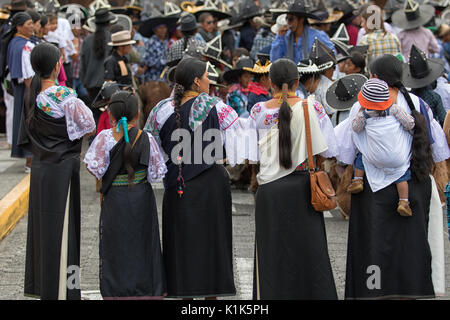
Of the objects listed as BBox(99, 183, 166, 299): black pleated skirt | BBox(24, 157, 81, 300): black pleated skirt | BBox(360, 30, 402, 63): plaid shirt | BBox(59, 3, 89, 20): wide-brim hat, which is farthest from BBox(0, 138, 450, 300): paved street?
BBox(59, 3, 89, 20): wide-brim hat

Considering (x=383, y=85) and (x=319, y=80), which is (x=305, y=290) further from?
(x=319, y=80)

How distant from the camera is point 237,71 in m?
11.0

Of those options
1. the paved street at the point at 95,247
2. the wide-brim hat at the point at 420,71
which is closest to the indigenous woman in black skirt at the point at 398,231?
the paved street at the point at 95,247

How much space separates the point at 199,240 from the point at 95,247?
2591mm

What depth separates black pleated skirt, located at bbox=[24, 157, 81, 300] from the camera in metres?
6.67

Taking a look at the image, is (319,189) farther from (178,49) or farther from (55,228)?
(178,49)

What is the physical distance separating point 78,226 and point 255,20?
9981 mm

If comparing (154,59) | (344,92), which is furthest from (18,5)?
(344,92)

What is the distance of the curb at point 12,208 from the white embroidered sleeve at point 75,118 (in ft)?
9.56

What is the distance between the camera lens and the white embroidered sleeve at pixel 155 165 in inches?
256

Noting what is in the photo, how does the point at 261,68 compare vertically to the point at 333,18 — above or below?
below

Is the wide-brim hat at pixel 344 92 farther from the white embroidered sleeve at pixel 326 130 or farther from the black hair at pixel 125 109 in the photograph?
the black hair at pixel 125 109

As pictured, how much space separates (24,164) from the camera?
1252cm
